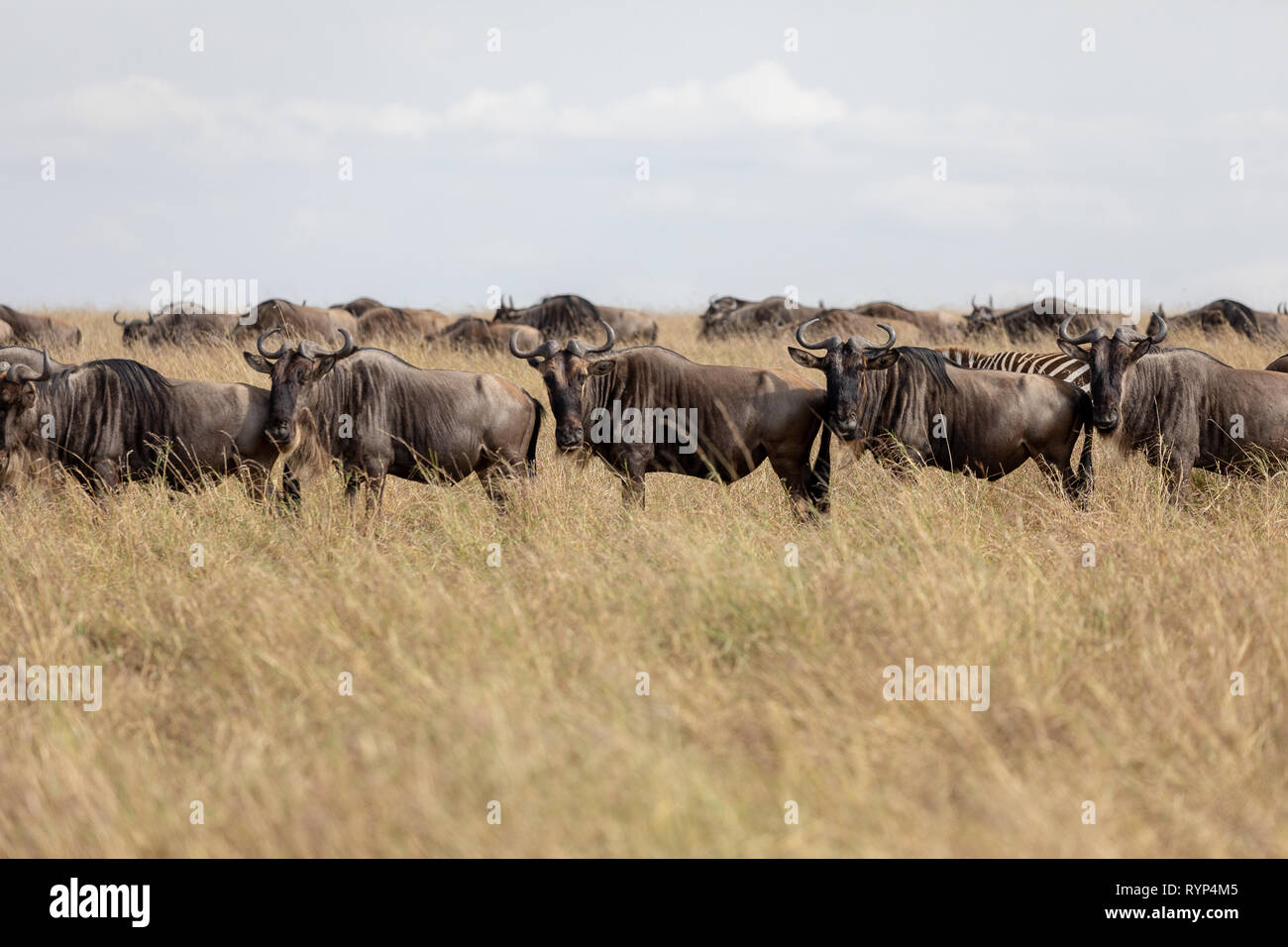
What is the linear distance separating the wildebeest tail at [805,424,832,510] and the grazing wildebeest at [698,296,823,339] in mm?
15930

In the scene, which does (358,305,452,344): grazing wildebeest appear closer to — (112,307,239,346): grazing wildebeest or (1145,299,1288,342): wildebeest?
(112,307,239,346): grazing wildebeest

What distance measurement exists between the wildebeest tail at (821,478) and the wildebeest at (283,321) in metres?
12.5

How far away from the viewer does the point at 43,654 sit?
16.9ft

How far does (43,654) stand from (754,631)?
2.92 metres

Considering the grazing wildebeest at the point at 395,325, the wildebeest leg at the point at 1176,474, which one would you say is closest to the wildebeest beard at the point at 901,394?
the wildebeest leg at the point at 1176,474

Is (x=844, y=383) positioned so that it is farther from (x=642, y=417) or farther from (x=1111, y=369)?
(x=1111, y=369)

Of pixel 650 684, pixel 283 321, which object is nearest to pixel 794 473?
pixel 650 684

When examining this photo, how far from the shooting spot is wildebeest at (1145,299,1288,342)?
741 inches

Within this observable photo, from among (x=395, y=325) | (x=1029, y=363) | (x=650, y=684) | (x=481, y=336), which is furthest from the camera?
(x=395, y=325)

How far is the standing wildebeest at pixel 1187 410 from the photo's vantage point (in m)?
7.96

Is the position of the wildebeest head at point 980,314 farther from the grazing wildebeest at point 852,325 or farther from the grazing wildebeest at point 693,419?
the grazing wildebeest at point 693,419

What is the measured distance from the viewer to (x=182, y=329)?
2033cm

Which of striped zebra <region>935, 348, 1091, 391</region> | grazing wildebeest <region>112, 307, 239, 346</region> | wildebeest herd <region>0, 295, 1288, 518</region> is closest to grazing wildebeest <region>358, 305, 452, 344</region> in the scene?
grazing wildebeest <region>112, 307, 239, 346</region>

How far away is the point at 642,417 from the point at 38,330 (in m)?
15.2
